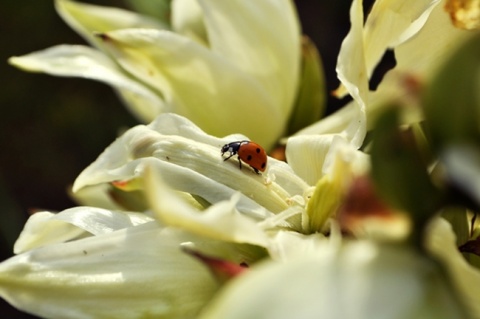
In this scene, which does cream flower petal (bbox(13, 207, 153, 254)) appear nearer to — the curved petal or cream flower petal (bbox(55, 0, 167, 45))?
the curved petal

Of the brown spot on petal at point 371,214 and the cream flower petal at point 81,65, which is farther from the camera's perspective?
the cream flower petal at point 81,65

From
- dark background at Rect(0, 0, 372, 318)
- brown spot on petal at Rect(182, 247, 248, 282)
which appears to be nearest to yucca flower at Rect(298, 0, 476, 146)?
brown spot on petal at Rect(182, 247, 248, 282)

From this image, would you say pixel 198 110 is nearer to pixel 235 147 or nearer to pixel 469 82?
pixel 235 147

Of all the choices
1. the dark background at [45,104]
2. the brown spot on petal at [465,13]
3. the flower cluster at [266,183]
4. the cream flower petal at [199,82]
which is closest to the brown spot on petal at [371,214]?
the flower cluster at [266,183]

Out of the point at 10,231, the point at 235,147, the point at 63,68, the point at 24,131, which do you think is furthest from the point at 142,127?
the point at 24,131

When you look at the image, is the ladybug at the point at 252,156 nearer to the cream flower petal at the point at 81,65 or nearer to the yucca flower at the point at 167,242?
the yucca flower at the point at 167,242

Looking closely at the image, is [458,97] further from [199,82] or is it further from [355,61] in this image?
[199,82]

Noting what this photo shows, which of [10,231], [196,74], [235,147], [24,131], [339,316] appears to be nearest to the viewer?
[339,316]
